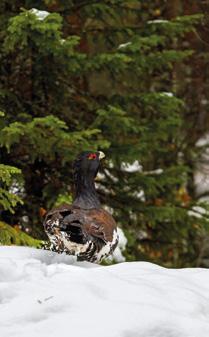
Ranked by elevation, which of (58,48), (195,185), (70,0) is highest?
(70,0)

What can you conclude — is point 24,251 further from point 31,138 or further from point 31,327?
point 31,138

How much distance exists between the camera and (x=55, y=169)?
1012 cm

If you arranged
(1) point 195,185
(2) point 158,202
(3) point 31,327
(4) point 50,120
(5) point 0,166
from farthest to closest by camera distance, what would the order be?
(1) point 195,185
(2) point 158,202
(4) point 50,120
(5) point 0,166
(3) point 31,327

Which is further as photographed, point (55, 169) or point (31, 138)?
point (55, 169)

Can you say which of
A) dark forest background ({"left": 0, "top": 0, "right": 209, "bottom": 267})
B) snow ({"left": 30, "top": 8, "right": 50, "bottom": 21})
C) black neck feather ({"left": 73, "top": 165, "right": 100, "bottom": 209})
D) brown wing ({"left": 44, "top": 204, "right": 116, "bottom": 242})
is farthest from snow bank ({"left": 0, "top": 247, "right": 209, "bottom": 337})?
snow ({"left": 30, "top": 8, "right": 50, "bottom": 21})

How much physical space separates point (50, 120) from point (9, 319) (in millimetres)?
4284

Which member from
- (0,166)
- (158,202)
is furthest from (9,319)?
(158,202)

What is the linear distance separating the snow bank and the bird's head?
1239mm

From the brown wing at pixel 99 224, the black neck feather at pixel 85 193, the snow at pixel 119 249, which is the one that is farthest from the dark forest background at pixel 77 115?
the brown wing at pixel 99 224

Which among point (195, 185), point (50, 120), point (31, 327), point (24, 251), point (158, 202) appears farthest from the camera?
point (195, 185)

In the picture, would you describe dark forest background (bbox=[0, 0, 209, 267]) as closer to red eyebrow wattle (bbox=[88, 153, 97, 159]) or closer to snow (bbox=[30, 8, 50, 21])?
snow (bbox=[30, 8, 50, 21])

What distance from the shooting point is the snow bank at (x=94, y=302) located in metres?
4.15

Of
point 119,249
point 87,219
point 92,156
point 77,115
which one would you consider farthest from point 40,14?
point 87,219

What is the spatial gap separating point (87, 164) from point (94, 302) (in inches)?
80.5
